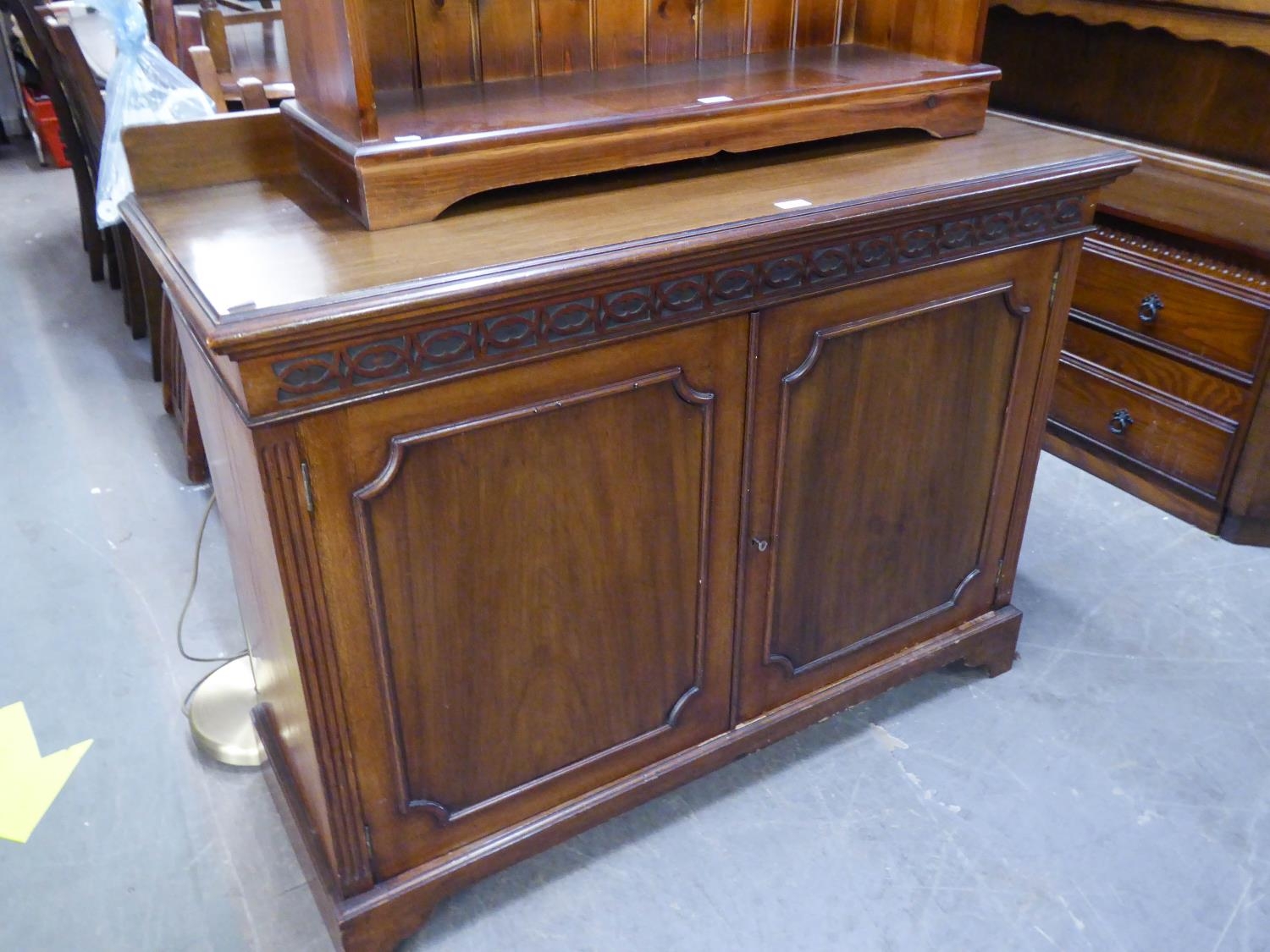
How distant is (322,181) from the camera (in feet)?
4.11

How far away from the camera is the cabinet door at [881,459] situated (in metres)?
1.32

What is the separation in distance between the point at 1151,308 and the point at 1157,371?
0.46 feet

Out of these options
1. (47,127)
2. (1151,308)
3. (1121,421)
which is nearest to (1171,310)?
(1151,308)

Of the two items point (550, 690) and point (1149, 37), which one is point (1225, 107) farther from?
point (550, 690)

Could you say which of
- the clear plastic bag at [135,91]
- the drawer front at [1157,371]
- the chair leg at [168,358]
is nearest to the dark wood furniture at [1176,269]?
the drawer front at [1157,371]

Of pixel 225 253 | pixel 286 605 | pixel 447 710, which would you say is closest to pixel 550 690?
pixel 447 710

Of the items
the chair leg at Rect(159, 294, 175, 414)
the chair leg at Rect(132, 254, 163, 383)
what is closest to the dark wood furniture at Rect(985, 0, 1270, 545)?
the chair leg at Rect(159, 294, 175, 414)

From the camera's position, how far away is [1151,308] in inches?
86.9

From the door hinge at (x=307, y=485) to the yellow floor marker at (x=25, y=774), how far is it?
0.92 meters

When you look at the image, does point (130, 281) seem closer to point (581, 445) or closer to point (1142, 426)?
point (581, 445)

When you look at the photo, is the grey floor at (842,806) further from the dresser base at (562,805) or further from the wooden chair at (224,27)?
the wooden chair at (224,27)

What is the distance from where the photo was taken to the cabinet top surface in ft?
3.25

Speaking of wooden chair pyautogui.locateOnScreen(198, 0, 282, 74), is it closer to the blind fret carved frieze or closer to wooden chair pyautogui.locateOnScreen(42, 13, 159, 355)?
wooden chair pyautogui.locateOnScreen(42, 13, 159, 355)

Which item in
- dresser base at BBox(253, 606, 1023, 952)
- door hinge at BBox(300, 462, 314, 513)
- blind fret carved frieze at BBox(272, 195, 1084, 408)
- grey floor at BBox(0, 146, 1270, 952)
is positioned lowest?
grey floor at BBox(0, 146, 1270, 952)
